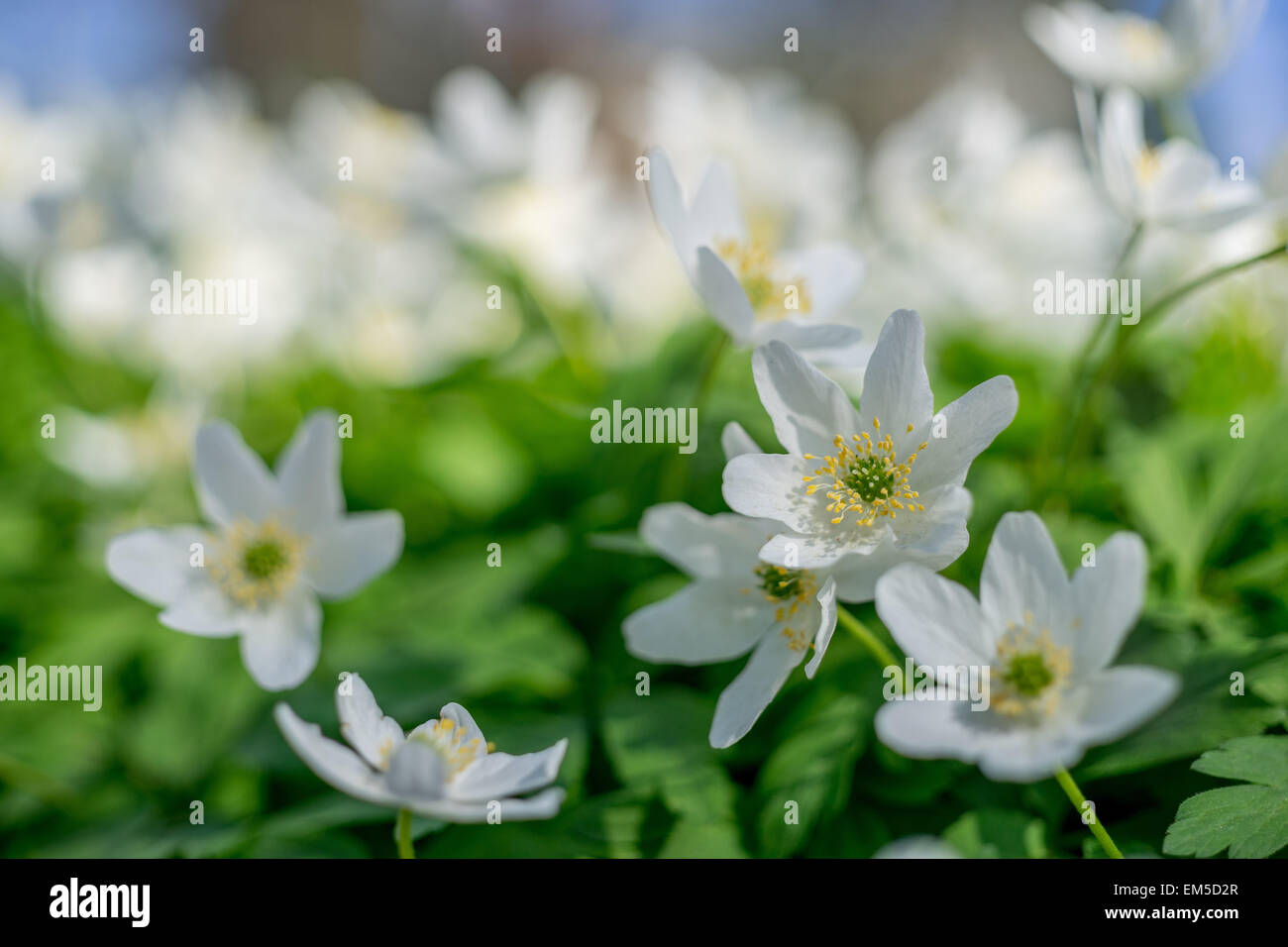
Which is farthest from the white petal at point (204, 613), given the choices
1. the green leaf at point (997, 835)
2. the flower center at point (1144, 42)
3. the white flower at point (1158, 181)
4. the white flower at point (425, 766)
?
the flower center at point (1144, 42)

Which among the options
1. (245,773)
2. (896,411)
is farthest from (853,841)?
(245,773)

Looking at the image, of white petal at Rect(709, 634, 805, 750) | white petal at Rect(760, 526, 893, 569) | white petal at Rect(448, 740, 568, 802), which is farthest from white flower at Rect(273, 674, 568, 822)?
white petal at Rect(760, 526, 893, 569)

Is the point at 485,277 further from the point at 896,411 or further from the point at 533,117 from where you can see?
the point at 896,411

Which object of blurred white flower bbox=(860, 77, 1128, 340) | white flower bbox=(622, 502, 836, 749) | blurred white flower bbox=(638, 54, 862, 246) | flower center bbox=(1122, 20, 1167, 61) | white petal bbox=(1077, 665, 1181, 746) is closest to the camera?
white petal bbox=(1077, 665, 1181, 746)

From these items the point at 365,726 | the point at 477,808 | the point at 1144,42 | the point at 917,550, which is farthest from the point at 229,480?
the point at 1144,42

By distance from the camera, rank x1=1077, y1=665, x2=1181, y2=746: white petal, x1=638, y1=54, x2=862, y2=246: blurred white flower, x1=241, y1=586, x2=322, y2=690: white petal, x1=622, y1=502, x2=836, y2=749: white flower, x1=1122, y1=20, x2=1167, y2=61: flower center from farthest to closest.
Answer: x1=638, y1=54, x2=862, y2=246: blurred white flower < x1=1122, y1=20, x2=1167, y2=61: flower center < x1=241, y1=586, x2=322, y2=690: white petal < x1=622, y1=502, x2=836, y2=749: white flower < x1=1077, y1=665, x2=1181, y2=746: white petal

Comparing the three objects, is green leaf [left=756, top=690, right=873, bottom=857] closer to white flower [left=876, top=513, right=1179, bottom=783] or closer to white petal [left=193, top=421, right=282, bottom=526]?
white flower [left=876, top=513, right=1179, bottom=783]
